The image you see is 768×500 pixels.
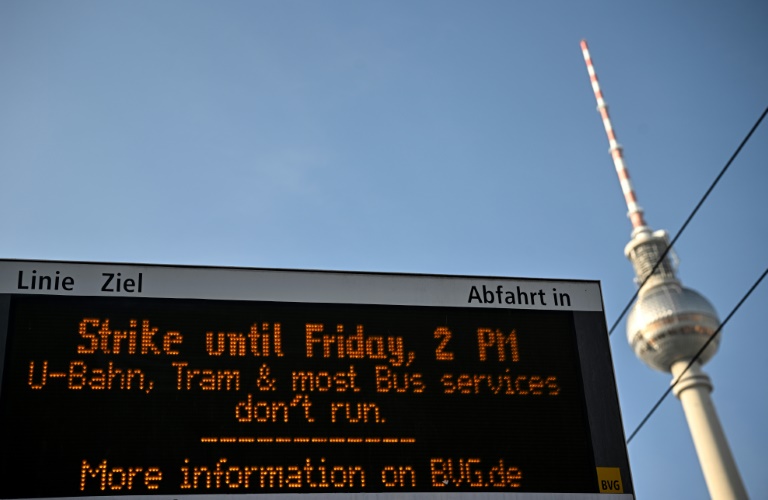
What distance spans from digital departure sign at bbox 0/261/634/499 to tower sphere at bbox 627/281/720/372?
2352 inches

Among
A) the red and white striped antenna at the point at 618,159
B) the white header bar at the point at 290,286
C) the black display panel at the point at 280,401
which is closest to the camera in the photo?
the black display panel at the point at 280,401

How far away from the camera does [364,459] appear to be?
35.9 feet

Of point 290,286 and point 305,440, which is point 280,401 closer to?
point 305,440

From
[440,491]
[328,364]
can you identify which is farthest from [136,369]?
[440,491]

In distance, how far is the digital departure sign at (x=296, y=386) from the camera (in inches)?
419

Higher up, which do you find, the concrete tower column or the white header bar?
the concrete tower column

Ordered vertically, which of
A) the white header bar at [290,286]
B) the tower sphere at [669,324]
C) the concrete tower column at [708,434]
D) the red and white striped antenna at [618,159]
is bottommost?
the white header bar at [290,286]

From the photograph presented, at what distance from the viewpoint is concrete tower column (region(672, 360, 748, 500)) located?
239 ft

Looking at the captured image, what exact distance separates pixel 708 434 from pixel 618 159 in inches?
872

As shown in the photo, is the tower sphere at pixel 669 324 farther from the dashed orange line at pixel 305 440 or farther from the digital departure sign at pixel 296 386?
the dashed orange line at pixel 305 440

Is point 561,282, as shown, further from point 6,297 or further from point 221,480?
point 6,297

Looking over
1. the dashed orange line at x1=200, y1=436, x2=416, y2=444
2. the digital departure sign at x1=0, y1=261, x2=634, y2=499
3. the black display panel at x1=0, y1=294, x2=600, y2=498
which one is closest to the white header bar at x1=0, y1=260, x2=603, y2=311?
the digital departure sign at x1=0, y1=261, x2=634, y2=499

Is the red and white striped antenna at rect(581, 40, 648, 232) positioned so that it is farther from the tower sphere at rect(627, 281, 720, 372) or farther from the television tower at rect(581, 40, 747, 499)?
the tower sphere at rect(627, 281, 720, 372)

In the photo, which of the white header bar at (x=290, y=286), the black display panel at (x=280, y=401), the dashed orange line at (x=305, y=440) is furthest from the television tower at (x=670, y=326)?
the dashed orange line at (x=305, y=440)
